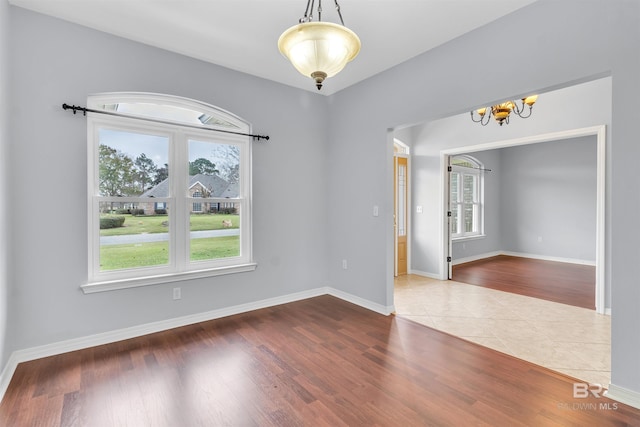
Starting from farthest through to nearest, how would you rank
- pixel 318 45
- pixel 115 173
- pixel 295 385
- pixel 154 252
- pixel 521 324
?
pixel 521 324 → pixel 154 252 → pixel 115 173 → pixel 295 385 → pixel 318 45

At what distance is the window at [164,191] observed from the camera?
2.92m

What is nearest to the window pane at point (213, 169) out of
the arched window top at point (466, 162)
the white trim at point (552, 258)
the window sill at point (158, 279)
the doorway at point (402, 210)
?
the window sill at point (158, 279)

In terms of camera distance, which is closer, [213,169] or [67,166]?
[67,166]

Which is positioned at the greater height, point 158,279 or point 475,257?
point 158,279

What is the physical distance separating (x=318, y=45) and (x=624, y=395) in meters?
3.02

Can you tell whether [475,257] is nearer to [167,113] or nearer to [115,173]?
[167,113]

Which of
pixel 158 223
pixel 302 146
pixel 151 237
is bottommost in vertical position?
pixel 151 237

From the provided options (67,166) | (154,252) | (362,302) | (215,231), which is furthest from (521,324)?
(67,166)

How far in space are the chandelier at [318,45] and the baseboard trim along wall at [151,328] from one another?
9.46 feet

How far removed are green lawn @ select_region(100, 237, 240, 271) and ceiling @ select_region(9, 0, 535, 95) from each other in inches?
82.4

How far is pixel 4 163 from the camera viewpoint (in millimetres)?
2262

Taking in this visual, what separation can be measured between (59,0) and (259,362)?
11.2 ft

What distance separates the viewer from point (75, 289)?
2.74 m

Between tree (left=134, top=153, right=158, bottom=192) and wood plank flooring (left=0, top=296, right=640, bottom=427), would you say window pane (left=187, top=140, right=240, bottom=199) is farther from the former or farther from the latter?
wood plank flooring (left=0, top=296, right=640, bottom=427)
